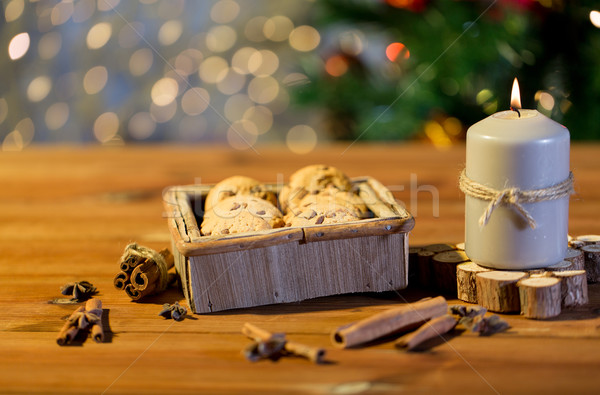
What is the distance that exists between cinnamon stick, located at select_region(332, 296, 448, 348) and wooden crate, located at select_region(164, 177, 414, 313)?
0.10 metres

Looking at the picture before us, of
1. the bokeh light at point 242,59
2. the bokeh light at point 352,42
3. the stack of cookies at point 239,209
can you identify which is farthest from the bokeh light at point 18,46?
the stack of cookies at point 239,209

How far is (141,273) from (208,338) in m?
0.19

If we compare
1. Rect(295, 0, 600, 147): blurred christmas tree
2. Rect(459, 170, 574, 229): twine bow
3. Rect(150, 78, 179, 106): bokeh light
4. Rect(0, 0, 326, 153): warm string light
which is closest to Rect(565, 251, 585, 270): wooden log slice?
Rect(459, 170, 574, 229): twine bow

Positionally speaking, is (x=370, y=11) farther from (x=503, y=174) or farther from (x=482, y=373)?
(x=482, y=373)

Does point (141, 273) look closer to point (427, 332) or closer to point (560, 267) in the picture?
point (427, 332)

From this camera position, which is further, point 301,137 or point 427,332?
point 301,137

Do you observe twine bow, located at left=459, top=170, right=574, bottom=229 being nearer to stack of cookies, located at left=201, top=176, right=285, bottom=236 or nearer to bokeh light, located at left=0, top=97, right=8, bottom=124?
stack of cookies, located at left=201, top=176, right=285, bottom=236

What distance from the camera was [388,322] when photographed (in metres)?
0.96

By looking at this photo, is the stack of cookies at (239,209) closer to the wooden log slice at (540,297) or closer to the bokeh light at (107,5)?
the wooden log slice at (540,297)

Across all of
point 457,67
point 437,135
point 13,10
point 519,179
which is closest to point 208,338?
point 519,179

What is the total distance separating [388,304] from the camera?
1.07 metres

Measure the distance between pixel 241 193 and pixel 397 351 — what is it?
41 centimetres

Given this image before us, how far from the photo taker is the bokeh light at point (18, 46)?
270 centimetres

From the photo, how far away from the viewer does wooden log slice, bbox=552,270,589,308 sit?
1.02 m
